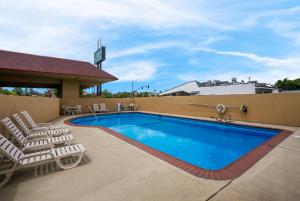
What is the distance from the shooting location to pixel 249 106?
28.5 ft

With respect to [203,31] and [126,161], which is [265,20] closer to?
[203,31]

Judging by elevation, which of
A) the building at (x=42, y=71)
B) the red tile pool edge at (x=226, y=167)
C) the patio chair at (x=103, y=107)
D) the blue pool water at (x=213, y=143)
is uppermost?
the building at (x=42, y=71)

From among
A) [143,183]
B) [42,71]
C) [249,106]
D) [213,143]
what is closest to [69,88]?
[42,71]

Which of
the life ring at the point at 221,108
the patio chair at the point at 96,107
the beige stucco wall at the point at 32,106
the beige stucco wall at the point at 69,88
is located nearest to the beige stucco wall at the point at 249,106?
the life ring at the point at 221,108

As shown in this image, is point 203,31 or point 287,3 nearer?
point 287,3

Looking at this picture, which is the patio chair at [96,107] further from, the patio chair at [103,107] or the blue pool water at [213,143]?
the blue pool water at [213,143]

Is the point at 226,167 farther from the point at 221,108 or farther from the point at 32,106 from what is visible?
the point at 32,106

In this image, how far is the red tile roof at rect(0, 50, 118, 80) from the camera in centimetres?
1134

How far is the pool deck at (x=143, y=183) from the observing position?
2123 millimetres

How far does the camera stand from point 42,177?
8.84 ft

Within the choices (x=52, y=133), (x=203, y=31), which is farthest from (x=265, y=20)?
(x=52, y=133)

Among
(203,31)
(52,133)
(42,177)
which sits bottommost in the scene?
(42,177)

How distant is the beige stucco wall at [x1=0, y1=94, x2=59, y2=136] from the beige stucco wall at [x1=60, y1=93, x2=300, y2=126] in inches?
132

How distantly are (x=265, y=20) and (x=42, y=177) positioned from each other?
39.0 feet
